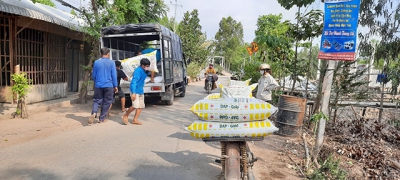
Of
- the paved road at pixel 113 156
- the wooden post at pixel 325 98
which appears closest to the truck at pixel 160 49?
the paved road at pixel 113 156

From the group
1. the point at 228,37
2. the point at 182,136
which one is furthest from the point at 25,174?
the point at 228,37

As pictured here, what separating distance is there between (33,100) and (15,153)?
479 centimetres

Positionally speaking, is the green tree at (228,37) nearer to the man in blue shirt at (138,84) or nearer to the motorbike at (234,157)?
the man in blue shirt at (138,84)

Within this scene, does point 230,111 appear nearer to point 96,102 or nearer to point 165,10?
point 96,102

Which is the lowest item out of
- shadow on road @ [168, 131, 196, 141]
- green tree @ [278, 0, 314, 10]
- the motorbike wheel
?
shadow on road @ [168, 131, 196, 141]

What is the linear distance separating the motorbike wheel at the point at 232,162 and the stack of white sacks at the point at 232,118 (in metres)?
0.16

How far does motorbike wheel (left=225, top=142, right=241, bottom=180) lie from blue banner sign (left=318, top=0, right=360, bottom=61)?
2.05 meters

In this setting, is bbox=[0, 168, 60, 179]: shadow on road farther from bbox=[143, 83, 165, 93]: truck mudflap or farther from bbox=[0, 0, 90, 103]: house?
bbox=[143, 83, 165, 93]: truck mudflap

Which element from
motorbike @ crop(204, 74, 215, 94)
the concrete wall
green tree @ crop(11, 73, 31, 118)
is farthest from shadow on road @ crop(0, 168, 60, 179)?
motorbike @ crop(204, 74, 215, 94)

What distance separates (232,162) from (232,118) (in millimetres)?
457

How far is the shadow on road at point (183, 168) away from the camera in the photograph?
147 inches

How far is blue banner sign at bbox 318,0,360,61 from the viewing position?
395 centimetres

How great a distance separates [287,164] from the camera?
446cm

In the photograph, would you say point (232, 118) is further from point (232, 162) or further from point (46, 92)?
point (46, 92)
